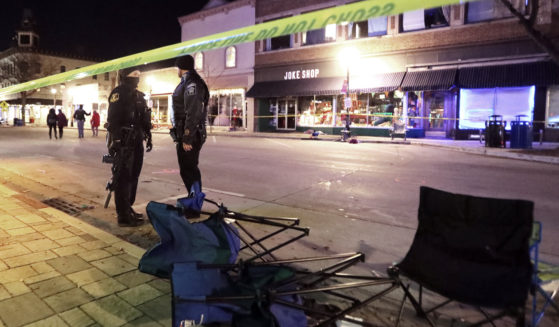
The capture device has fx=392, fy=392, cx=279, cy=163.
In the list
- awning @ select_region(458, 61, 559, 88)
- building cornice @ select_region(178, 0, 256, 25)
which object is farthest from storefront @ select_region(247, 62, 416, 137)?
building cornice @ select_region(178, 0, 256, 25)

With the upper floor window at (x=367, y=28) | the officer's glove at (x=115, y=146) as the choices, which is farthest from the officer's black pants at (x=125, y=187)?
the upper floor window at (x=367, y=28)

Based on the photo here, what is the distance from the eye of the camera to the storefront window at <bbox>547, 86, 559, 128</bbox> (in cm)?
1795

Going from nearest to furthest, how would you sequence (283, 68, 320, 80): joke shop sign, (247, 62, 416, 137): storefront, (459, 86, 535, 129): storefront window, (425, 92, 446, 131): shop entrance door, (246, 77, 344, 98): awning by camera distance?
(459, 86, 535, 129): storefront window → (425, 92, 446, 131): shop entrance door → (247, 62, 416, 137): storefront → (246, 77, 344, 98): awning → (283, 68, 320, 80): joke shop sign

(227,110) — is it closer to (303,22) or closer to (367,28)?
(367,28)

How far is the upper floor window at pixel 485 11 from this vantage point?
19.2 meters

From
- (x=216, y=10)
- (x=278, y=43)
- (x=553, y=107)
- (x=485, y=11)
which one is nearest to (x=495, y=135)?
(x=553, y=107)

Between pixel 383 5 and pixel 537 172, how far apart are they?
379 inches

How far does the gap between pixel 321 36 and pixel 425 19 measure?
6706 millimetres

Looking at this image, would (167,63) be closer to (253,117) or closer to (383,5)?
(253,117)

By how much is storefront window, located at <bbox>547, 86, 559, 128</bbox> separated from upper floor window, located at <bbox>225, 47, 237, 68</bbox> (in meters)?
20.4

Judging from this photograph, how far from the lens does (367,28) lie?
24.1 metres

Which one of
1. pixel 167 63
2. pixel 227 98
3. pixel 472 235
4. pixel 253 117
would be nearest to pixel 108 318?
pixel 472 235

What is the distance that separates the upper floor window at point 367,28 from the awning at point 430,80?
3758mm

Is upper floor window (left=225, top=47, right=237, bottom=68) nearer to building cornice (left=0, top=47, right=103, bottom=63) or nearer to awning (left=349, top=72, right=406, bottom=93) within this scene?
awning (left=349, top=72, right=406, bottom=93)
